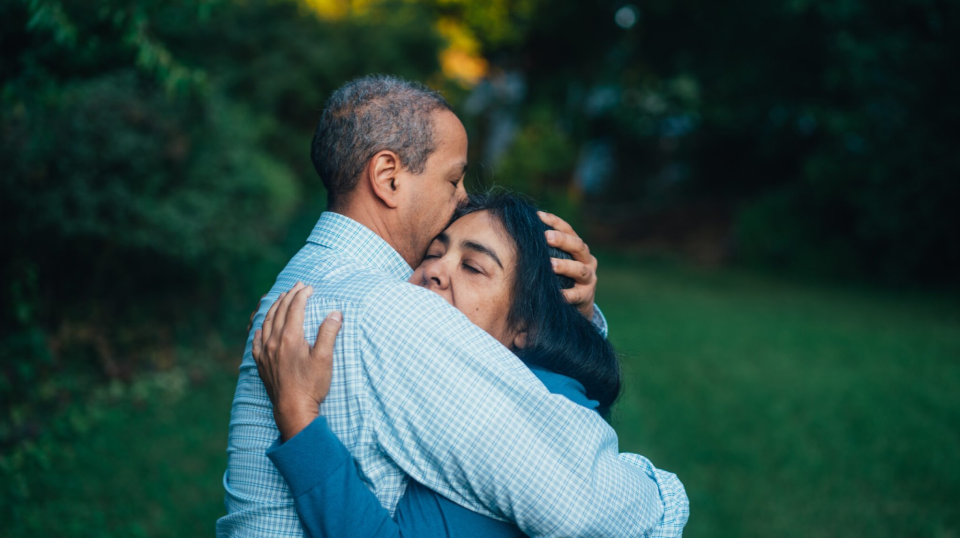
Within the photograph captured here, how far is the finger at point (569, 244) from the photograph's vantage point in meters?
2.30

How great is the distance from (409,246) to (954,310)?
42.5 ft

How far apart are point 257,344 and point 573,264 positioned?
1.02 m

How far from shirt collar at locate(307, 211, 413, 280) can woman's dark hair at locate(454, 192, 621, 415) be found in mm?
315

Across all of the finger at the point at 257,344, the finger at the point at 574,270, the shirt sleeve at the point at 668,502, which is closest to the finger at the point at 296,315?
the finger at the point at 257,344

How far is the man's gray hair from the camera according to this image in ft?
7.60

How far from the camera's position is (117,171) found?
6.05m

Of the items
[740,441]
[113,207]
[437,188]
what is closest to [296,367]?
[437,188]

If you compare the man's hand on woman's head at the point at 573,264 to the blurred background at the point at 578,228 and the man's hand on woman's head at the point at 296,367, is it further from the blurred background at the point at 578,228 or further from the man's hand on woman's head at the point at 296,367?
the man's hand on woman's head at the point at 296,367

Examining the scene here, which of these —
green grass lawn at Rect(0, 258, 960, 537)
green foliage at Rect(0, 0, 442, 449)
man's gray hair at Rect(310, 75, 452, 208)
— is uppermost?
man's gray hair at Rect(310, 75, 452, 208)

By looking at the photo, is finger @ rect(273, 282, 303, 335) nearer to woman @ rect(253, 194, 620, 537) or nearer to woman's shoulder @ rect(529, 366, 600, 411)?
woman @ rect(253, 194, 620, 537)

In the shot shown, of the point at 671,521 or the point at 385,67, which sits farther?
the point at 385,67

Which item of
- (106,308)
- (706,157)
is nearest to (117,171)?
(106,308)

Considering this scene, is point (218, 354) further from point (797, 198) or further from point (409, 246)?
point (797, 198)

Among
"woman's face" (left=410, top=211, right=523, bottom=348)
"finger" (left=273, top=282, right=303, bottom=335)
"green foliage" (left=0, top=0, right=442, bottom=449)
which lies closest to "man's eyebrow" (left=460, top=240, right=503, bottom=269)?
"woman's face" (left=410, top=211, right=523, bottom=348)
